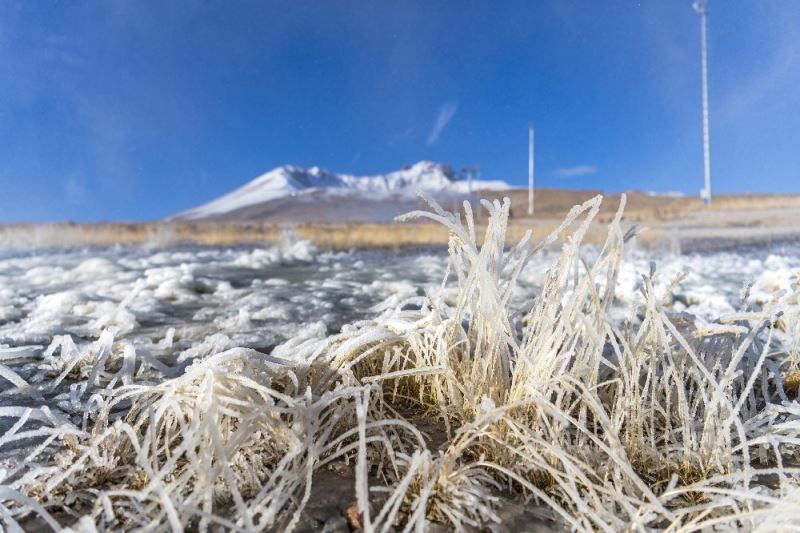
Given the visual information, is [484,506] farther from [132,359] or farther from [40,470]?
[132,359]

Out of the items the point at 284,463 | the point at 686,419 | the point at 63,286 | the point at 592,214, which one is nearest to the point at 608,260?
the point at 592,214

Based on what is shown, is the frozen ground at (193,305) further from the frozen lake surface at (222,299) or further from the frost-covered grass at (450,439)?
the frost-covered grass at (450,439)

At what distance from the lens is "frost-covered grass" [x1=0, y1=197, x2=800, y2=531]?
679 mm

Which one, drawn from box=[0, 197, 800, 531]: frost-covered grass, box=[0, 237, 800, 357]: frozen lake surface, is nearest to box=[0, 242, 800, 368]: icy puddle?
box=[0, 237, 800, 357]: frozen lake surface

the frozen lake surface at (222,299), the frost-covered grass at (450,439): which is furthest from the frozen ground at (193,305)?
the frost-covered grass at (450,439)

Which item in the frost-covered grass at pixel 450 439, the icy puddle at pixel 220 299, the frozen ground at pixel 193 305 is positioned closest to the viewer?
the frost-covered grass at pixel 450 439

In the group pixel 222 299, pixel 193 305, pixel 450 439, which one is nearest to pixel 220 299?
pixel 222 299

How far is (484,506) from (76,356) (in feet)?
3.55

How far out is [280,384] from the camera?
3.32 feet

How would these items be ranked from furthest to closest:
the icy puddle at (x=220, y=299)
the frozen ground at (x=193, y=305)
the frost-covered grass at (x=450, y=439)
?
the icy puddle at (x=220, y=299) < the frozen ground at (x=193, y=305) < the frost-covered grass at (x=450, y=439)

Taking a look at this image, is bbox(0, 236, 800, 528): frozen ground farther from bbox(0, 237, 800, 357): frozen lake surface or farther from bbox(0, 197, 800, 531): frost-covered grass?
bbox(0, 197, 800, 531): frost-covered grass

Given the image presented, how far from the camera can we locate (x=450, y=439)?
0.87 metres

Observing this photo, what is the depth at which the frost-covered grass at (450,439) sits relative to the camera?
0.68 m

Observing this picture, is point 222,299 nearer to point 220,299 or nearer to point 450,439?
point 220,299
